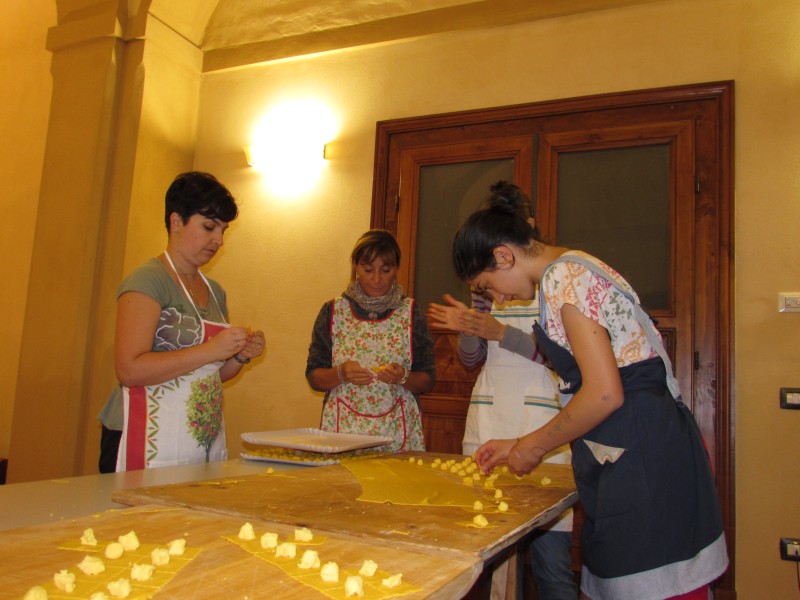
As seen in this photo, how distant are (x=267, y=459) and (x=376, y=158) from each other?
2.55m

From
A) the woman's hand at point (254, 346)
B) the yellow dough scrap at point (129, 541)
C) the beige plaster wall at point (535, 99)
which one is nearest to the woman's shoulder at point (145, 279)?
the woman's hand at point (254, 346)

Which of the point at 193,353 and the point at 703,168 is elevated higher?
the point at 703,168

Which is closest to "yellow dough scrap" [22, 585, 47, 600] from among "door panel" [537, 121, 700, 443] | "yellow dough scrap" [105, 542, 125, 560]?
"yellow dough scrap" [105, 542, 125, 560]

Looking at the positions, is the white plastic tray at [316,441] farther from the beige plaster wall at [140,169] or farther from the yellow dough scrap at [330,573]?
the beige plaster wall at [140,169]

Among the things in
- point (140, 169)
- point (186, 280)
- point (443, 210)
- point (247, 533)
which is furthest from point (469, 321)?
point (140, 169)

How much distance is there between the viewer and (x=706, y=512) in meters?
1.57

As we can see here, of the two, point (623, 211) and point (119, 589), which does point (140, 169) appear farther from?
point (119, 589)

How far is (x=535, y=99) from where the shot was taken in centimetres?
394

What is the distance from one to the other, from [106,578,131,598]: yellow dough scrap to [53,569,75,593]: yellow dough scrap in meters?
0.05

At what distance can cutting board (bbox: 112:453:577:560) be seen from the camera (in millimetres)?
1282

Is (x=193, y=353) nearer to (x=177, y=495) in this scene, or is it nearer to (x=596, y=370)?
(x=177, y=495)

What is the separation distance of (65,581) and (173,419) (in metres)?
1.19

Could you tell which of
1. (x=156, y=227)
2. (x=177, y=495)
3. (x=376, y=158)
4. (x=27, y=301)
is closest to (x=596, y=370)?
(x=177, y=495)

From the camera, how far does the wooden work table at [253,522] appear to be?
1019 millimetres
